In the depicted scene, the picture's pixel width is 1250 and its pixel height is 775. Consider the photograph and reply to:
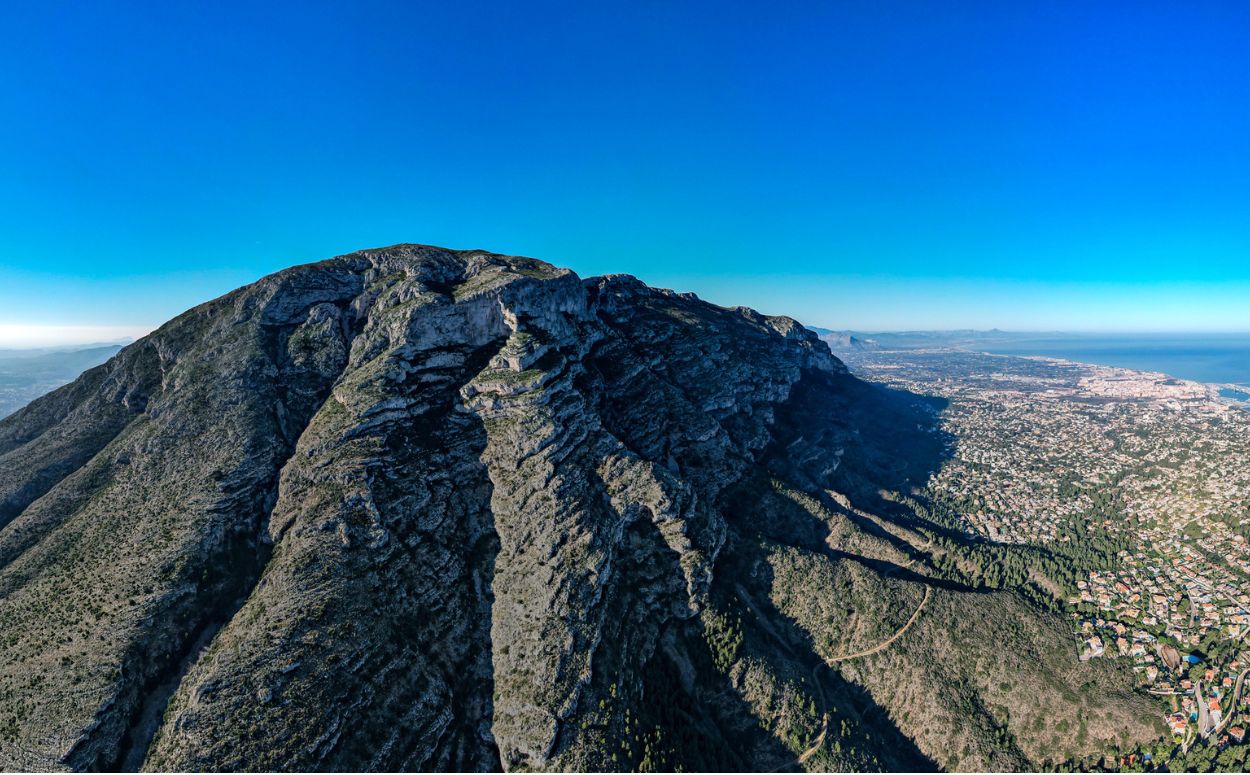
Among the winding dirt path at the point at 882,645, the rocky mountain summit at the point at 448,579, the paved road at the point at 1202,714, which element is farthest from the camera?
the winding dirt path at the point at 882,645

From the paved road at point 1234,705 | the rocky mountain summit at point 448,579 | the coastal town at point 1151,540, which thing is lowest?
the paved road at point 1234,705

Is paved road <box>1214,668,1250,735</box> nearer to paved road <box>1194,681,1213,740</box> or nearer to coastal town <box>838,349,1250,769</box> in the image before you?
coastal town <box>838,349,1250,769</box>

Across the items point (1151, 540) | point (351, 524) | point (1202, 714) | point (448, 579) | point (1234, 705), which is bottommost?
point (1234, 705)

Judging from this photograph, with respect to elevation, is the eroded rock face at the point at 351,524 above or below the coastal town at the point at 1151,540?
above

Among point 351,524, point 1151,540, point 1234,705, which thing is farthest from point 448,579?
point 1151,540

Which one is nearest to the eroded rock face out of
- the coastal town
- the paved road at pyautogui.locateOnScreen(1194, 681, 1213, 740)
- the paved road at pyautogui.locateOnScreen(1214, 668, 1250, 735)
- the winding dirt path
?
the winding dirt path

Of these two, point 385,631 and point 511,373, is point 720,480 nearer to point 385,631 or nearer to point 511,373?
point 511,373

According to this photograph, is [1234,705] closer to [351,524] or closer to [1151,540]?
[1151,540]

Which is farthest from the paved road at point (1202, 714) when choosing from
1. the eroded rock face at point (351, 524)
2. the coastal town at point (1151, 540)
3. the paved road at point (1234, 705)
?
the eroded rock face at point (351, 524)

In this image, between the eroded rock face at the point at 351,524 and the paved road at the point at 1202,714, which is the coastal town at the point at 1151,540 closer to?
the paved road at the point at 1202,714
